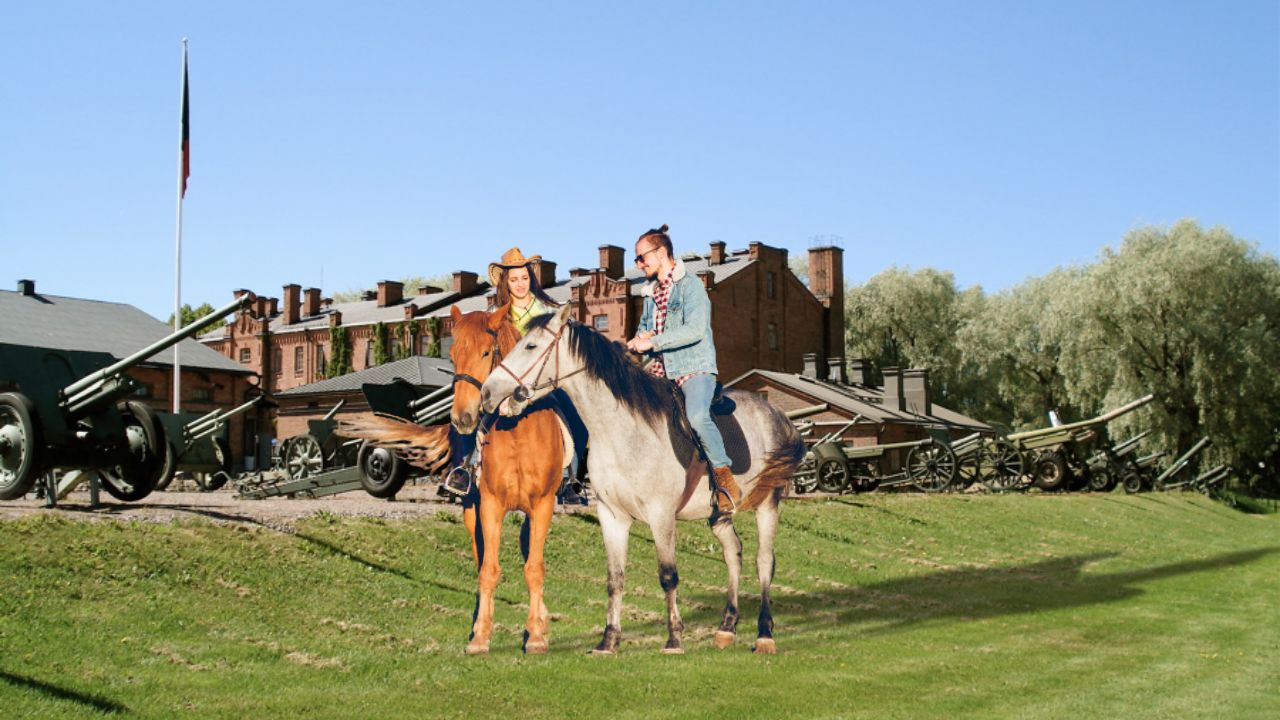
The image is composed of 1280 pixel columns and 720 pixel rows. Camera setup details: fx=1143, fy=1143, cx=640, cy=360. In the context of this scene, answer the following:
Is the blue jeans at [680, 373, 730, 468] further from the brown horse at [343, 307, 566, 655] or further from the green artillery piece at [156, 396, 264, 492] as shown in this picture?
the green artillery piece at [156, 396, 264, 492]

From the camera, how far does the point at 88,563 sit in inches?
381

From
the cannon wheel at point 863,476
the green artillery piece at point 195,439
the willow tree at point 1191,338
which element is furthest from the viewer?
the willow tree at point 1191,338

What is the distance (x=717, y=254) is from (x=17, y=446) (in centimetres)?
4386

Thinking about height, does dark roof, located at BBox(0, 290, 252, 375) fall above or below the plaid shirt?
above

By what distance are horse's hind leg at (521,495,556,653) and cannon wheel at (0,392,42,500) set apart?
634 centimetres

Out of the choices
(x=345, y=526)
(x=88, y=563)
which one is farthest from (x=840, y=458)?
(x=88, y=563)

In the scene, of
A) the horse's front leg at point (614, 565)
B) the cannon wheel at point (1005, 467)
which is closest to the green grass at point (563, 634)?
the horse's front leg at point (614, 565)

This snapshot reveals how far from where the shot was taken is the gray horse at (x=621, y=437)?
21.2 feet

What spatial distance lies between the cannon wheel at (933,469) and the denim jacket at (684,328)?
80.3 feet

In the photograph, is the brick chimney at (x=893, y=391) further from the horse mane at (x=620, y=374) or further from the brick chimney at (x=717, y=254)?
the horse mane at (x=620, y=374)

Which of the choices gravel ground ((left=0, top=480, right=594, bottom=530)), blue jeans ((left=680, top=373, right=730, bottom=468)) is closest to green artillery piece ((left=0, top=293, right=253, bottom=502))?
gravel ground ((left=0, top=480, right=594, bottom=530))

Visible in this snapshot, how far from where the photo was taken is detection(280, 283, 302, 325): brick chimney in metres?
65.6

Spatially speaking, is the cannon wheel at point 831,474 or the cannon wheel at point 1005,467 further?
the cannon wheel at point 1005,467

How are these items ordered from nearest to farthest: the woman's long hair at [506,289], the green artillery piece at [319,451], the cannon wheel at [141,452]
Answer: the woman's long hair at [506,289]
the cannon wheel at [141,452]
the green artillery piece at [319,451]
